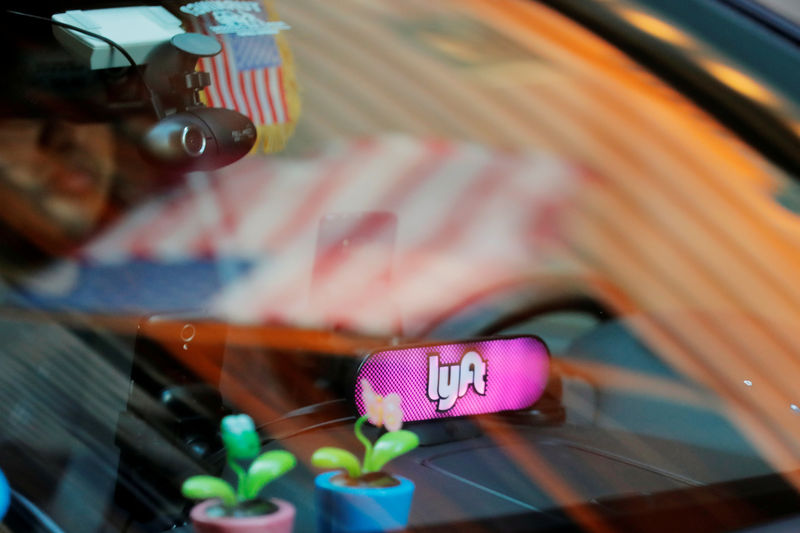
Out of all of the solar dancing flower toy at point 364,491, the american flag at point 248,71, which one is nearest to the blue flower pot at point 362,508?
the solar dancing flower toy at point 364,491

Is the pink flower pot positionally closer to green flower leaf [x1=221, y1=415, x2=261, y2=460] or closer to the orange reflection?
green flower leaf [x1=221, y1=415, x2=261, y2=460]

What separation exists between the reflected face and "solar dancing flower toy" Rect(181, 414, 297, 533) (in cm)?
63

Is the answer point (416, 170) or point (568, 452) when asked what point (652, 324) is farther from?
point (416, 170)

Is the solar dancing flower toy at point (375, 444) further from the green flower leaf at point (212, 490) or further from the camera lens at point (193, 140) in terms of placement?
the camera lens at point (193, 140)

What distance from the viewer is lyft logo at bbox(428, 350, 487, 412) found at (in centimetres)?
108

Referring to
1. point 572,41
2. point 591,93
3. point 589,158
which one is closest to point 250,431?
point 572,41

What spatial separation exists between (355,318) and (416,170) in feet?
4.34

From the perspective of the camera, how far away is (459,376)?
112 cm

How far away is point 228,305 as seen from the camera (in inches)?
62.7

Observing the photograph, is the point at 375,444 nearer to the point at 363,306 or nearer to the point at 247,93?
the point at 363,306

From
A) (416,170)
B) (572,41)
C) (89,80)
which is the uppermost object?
(572,41)

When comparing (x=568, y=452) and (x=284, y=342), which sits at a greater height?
(x=568, y=452)

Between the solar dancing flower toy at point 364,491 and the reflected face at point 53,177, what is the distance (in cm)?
64

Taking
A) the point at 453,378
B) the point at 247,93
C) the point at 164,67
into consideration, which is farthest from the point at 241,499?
the point at 247,93
